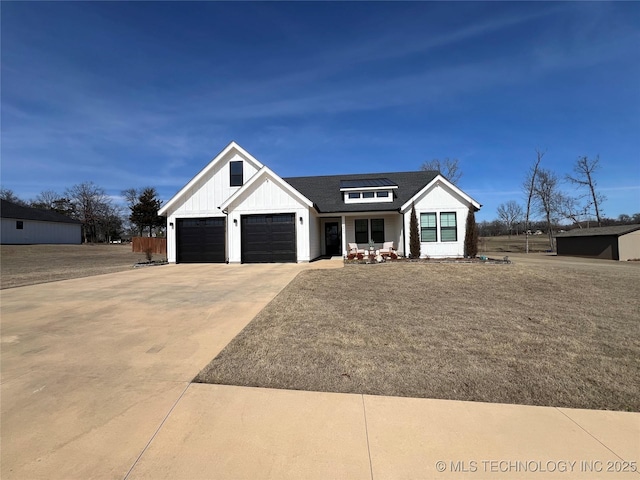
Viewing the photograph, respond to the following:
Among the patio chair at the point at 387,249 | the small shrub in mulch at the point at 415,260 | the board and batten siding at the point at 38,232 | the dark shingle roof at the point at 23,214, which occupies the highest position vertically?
the dark shingle roof at the point at 23,214

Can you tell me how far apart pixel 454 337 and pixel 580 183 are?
4650cm

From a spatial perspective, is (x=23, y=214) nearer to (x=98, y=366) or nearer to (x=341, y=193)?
(x=341, y=193)

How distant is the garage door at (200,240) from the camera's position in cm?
1736

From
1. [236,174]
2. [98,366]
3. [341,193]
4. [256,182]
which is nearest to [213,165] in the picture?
[236,174]

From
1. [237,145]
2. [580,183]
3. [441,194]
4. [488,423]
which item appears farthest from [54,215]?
[580,183]

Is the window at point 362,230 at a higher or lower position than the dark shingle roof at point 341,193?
A: lower

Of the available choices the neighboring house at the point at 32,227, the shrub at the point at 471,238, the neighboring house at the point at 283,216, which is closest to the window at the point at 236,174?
the neighboring house at the point at 283,216

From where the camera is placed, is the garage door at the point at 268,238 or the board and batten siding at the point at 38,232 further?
the board and batten siding at the point at 38,232

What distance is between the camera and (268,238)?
16.5 m

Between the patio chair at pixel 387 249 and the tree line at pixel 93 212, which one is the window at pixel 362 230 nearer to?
the patio chair at pixel 387 249

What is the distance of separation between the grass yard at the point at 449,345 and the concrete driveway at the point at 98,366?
57 centimetres

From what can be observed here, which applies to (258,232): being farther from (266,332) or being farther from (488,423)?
(488,423)

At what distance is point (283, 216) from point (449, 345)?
12691 millimetres

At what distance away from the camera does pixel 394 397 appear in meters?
3.29
